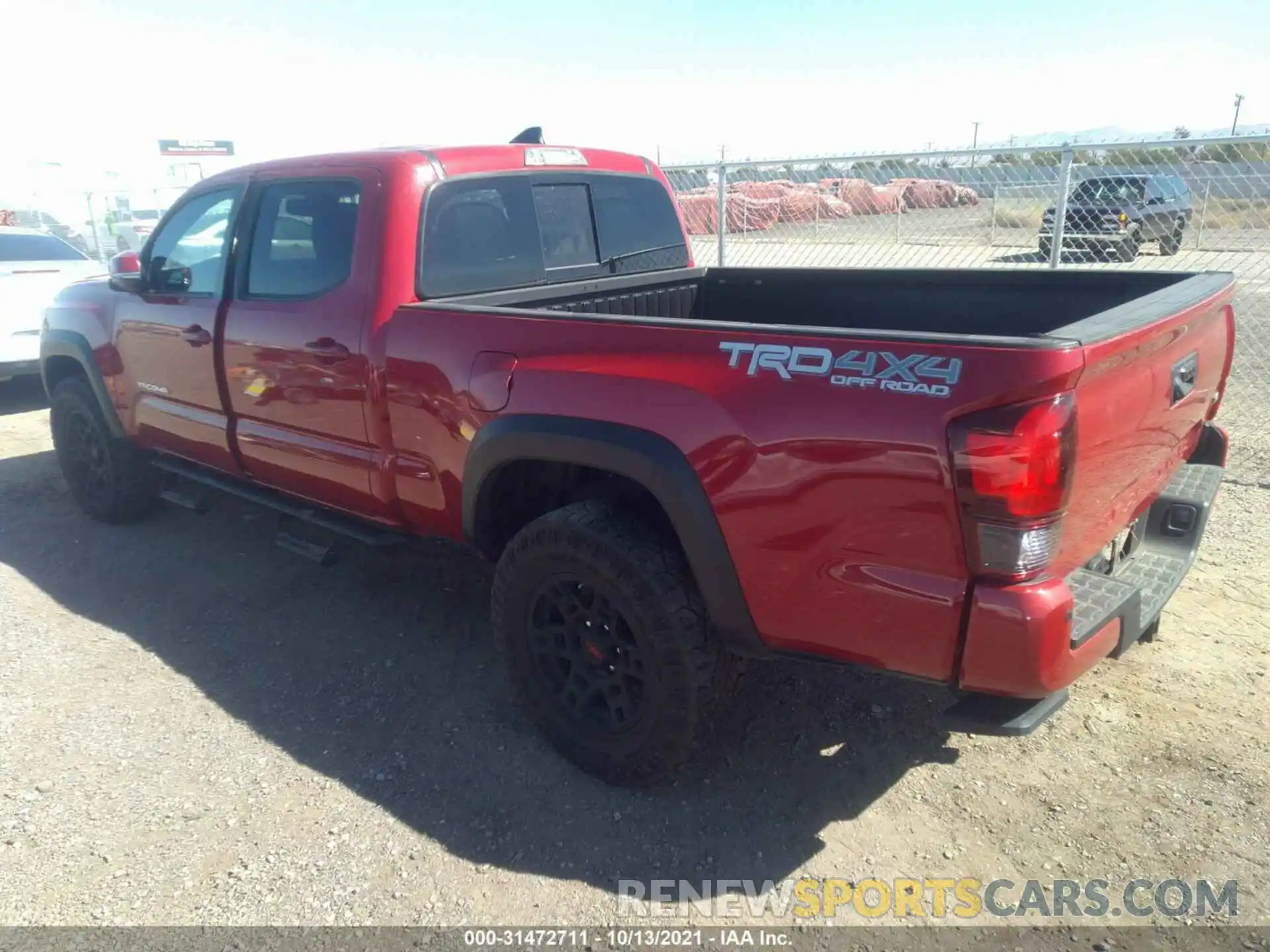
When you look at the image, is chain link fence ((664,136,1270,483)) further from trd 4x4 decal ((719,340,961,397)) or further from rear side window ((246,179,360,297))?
trd 4x4 decal ((719,340,961,397))

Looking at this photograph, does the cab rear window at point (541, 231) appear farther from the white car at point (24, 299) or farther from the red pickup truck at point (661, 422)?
the white car at point (24, 299)

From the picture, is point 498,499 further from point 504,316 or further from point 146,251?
point 146,251

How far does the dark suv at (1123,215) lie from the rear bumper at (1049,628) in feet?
17.6

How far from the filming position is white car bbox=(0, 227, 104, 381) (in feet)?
26.1

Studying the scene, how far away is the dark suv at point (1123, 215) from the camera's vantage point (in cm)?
726

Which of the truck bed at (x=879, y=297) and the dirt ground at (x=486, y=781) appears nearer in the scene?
the dirt ground at (x=486, y=781)

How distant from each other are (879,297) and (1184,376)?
1440 mm

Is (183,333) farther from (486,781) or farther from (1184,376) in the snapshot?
(1184,376)

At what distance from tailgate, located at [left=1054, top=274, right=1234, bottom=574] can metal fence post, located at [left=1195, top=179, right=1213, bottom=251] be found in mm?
5285

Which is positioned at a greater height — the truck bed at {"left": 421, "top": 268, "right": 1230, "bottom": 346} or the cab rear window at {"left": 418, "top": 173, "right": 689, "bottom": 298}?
the cab rear window at {"left": 418, "top": 173, "right": 689, "bottom": 298}

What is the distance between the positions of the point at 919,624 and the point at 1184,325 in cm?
118

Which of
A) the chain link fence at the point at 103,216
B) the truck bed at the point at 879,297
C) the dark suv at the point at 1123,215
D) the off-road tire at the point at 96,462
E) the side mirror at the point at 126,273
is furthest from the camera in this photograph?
the chain link fence at the point at 103,216

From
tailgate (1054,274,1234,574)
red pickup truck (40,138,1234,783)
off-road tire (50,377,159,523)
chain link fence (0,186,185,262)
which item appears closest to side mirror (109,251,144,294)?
red pickup truck (40,138,1234,783)

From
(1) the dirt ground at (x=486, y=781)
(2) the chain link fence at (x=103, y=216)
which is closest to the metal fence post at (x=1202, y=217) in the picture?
(1) the dirt ground at (x=486, y=781)
